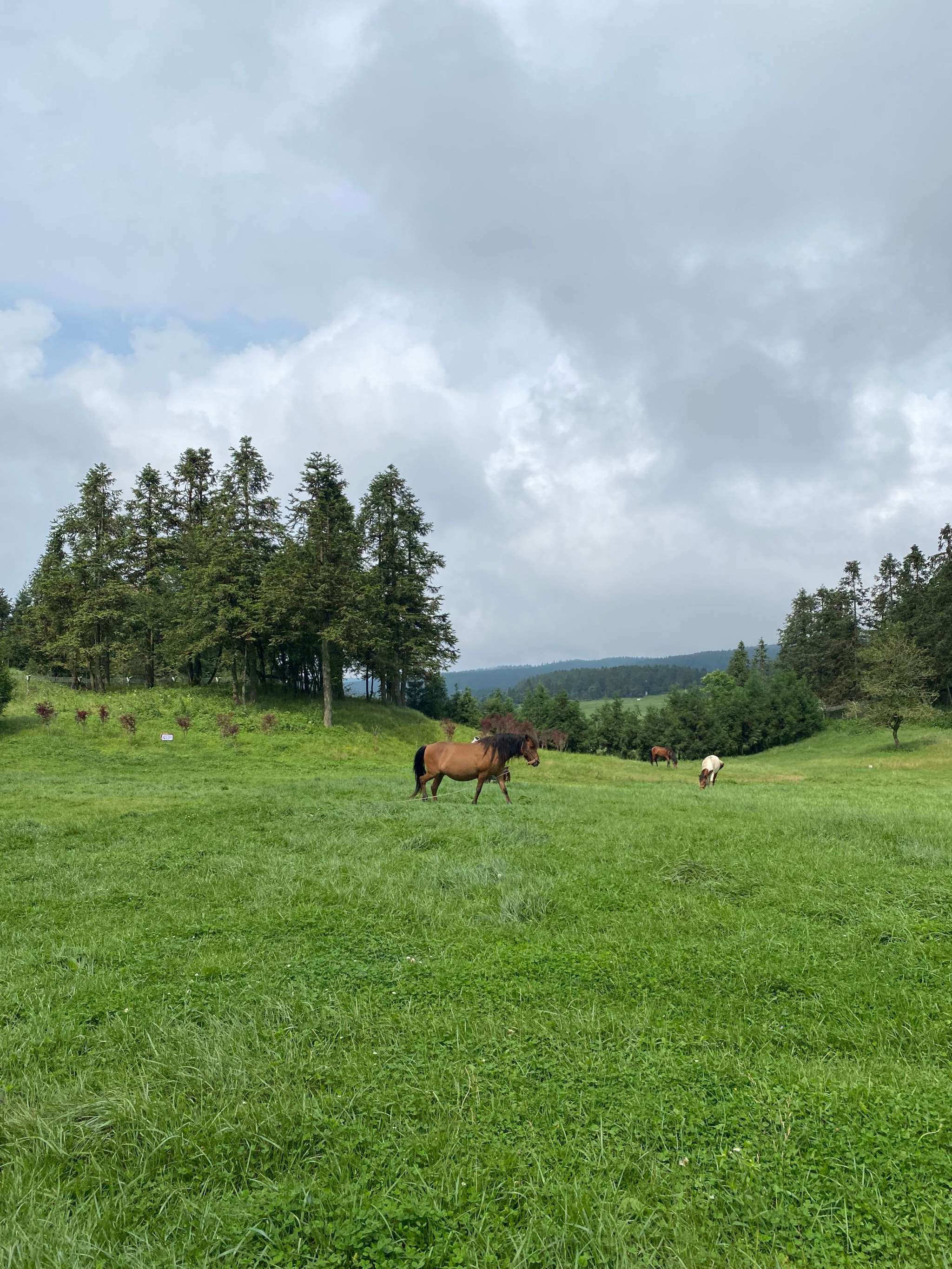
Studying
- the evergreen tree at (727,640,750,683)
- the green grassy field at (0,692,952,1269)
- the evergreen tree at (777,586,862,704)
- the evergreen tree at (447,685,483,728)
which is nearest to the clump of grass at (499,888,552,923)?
the green grassy field at (0,692,952,1269)

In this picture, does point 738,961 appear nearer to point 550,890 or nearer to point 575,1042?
point 575,1042

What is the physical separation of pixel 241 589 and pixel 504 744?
3142cm

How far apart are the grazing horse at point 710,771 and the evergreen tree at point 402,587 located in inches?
984

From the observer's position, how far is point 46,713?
112 feet

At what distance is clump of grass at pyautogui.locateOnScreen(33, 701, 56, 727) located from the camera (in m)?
33.8

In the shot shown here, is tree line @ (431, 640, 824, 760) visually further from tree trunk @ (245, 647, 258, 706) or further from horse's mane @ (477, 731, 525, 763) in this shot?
horse's mane @ (477, 731, 525, 763)

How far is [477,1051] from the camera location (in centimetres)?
435

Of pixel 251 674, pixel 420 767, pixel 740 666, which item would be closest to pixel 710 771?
pixel 420 767

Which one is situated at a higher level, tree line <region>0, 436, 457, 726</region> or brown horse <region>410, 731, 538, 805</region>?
tree line <region>0, 436, 457, 726</region>

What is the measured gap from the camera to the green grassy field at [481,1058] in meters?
2.94

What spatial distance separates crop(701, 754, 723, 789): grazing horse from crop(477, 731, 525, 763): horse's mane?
15659 mm

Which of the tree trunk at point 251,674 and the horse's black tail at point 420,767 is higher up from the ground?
the tree trunk at point 251,674

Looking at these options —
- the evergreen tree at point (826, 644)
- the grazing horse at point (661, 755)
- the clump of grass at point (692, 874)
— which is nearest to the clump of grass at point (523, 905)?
the clump of grass at point (692, 874)

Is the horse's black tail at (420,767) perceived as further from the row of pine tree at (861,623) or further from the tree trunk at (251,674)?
the row of pine tree at (861,623)
